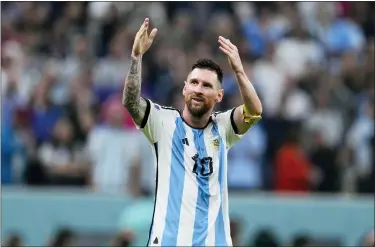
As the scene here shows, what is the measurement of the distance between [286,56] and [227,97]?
81.4 inches

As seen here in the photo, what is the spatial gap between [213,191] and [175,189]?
0.98 ft

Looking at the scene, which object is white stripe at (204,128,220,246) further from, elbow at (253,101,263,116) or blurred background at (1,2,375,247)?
blurred background at (1,2,375,247)

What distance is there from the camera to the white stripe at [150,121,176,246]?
927cm

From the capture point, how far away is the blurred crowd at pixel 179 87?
1825cm

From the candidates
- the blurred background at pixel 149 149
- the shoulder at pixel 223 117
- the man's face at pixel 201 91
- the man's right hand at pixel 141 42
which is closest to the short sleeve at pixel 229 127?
the shoulder at pixel 223 117

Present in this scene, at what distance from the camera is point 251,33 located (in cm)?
2108

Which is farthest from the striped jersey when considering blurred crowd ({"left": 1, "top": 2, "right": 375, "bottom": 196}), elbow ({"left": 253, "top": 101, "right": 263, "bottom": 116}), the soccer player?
blurred crowd ({"left": 1, "top": 2, "right": 375, "bottom": 196})

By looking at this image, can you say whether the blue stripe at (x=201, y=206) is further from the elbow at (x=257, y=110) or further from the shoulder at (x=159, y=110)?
the elbow at (x=257, y=110)

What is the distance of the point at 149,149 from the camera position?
18.1m

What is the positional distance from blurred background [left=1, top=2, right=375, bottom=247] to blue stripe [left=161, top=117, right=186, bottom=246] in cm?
727

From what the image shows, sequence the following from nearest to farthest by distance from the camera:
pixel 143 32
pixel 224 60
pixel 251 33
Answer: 1. pixel 143 32
2. pixel 224 60
3. pixel 251 33

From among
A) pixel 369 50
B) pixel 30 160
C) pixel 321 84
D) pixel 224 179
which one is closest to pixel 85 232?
pixel 30 160

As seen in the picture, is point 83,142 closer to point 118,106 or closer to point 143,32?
point 118,106

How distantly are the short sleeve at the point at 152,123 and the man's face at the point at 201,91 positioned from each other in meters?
0.29
